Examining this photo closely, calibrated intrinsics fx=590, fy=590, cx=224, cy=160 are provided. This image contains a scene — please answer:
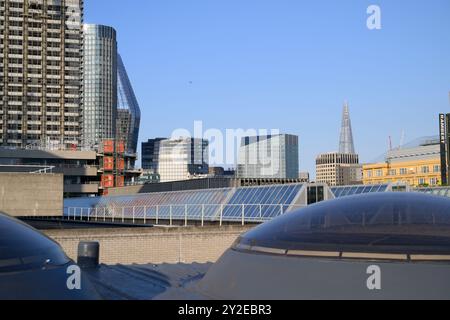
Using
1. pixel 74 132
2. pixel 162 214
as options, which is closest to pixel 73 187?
pixel 74 132

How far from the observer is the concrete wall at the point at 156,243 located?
16.7 m

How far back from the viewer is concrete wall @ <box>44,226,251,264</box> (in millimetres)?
16688

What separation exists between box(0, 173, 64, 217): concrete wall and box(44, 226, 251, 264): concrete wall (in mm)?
13916

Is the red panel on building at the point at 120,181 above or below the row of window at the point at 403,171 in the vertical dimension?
below

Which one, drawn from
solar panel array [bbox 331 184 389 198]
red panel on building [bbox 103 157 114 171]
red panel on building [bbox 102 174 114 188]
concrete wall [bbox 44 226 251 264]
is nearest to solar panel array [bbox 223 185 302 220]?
solar panel array [bbox 331 184 389 198]

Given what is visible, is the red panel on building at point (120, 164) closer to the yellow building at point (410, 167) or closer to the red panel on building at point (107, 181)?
the red panel on building at point (107, 181)

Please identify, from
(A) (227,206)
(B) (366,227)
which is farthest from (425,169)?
(B) (366,227)

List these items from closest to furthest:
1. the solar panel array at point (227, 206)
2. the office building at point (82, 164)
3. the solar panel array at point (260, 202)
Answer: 1. the solar panel array at point (260, 202)
2. the solar panel array at point (227, 206)
3. the office building at point (82, 164)

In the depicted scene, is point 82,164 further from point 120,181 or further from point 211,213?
point 211,213

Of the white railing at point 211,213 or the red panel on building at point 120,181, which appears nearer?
the white railing at point 211,213

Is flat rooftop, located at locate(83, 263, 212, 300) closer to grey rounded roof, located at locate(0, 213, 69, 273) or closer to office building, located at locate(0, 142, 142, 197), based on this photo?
grey rounded roof, located at locate(0, 213, 69, 273)

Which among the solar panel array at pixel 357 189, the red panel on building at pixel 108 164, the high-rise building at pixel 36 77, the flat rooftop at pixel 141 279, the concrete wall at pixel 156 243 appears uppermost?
the high-rise building at pixel 36 77

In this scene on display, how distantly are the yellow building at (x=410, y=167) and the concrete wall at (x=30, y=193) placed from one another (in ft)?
350

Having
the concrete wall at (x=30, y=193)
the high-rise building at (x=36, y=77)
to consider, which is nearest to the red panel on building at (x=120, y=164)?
the high-rise building at (x=36, y=77)
